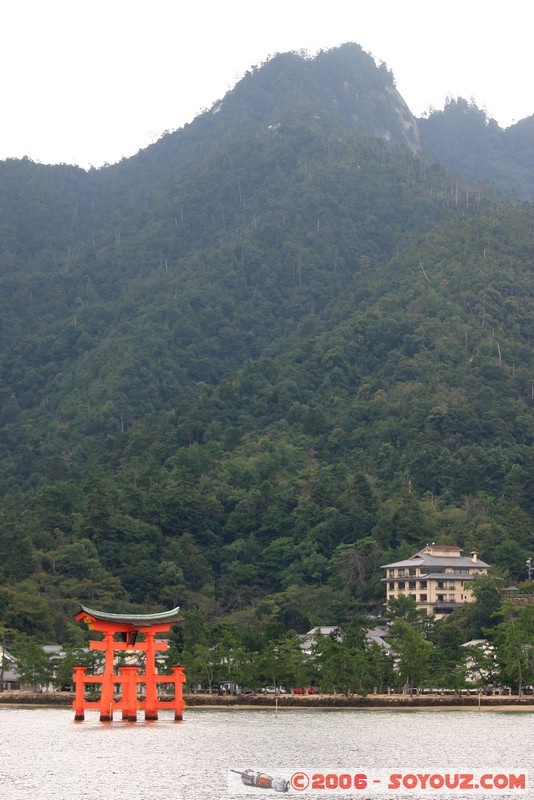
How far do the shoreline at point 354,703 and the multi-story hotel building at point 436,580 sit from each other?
23.5 m

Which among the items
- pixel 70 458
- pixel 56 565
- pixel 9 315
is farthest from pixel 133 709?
pixel 9 315

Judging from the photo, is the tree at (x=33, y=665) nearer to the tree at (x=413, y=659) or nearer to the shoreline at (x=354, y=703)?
the shoreline at (x=354, y=703)

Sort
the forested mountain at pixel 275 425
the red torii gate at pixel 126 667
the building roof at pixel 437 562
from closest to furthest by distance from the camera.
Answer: the red torii gate at pixel 126 667 → the building roof at pixel 437 562 → the forested mountain at pixel 275 425

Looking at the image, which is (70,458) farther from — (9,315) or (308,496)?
(9,315)

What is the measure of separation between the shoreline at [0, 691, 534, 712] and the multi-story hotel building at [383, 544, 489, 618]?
2346 centimetres

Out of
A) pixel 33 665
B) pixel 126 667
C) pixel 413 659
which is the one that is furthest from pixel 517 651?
pixel 33 665

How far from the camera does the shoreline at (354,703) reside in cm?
7538

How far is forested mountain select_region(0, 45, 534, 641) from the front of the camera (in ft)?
364

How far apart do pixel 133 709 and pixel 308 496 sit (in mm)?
61232

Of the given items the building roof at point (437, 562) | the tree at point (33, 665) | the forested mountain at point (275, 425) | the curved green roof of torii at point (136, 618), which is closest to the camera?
the curved green roof of torii at point (136, 618)

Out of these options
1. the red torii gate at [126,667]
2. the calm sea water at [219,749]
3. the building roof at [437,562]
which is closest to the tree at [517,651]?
the calm sea water at [219,749]

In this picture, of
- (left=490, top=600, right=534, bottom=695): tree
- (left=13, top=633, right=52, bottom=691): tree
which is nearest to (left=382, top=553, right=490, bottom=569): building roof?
(left=490, top=600, right=534, bottom=695): tree

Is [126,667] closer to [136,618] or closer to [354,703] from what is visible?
[136,618]

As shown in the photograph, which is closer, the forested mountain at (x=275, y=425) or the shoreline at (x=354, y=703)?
the shoreline at (x=354, y=703)
